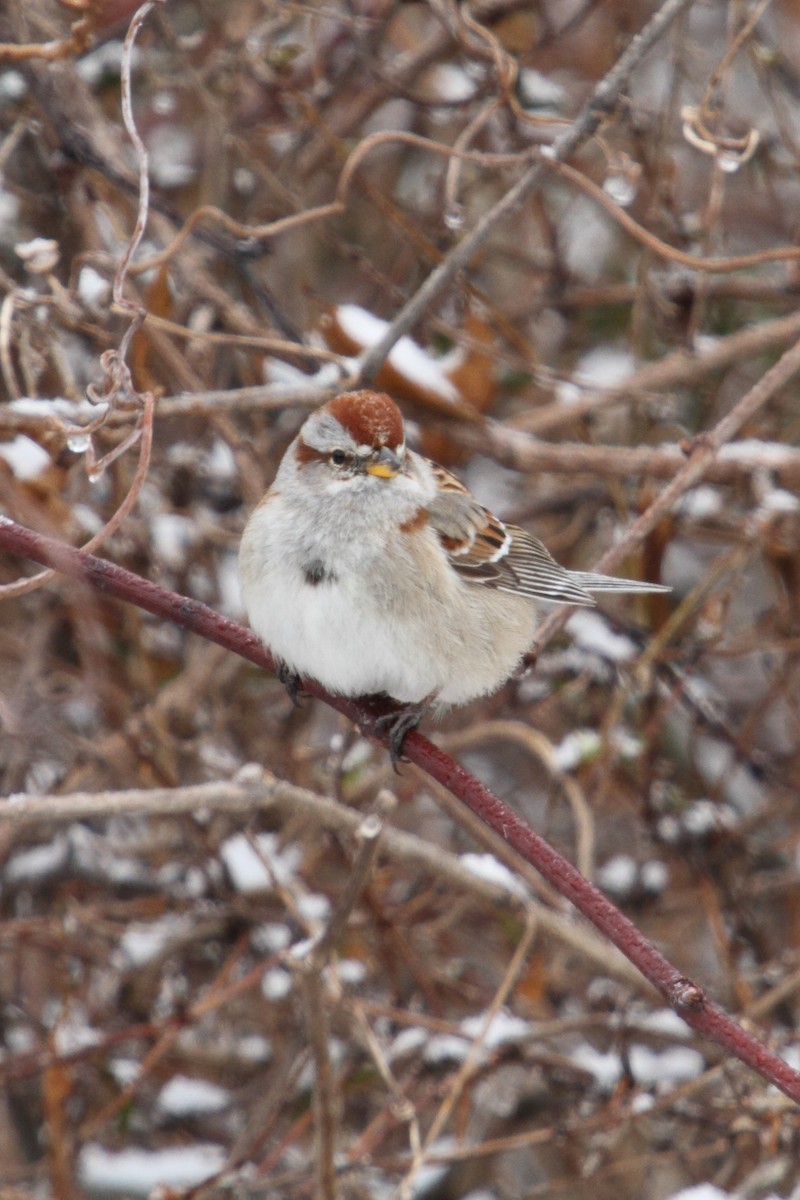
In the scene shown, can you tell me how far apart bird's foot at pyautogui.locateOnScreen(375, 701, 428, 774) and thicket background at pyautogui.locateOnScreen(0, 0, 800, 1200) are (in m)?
0.62

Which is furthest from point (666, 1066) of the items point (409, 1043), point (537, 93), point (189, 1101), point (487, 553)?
point (537, 93)

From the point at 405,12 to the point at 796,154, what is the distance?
158 cm

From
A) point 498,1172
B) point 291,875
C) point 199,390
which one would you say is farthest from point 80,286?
point 498,1172

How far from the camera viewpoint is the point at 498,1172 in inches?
156

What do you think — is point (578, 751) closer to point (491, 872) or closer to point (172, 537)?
point (491, 872)

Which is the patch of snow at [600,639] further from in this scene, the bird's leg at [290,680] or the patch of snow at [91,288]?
the patch of snow at [91,288]

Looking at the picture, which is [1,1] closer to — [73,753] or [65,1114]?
[73,753]

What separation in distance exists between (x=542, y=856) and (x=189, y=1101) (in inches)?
96.3

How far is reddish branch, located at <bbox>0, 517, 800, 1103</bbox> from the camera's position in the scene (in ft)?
5.35

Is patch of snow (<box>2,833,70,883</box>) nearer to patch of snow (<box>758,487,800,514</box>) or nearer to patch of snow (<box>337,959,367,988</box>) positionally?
patch of snow (<box>337,959,367,988</box>)

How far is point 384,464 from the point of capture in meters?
2.69

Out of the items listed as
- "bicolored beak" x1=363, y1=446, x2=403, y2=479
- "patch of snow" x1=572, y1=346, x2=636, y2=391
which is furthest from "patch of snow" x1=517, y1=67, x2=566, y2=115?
"bicolored beak" x1=363, y1=446, x2=403, y2=479

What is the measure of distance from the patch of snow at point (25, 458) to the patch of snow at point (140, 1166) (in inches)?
76.4

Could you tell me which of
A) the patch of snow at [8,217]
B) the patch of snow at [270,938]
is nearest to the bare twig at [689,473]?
the patch of snow at [270,938]
